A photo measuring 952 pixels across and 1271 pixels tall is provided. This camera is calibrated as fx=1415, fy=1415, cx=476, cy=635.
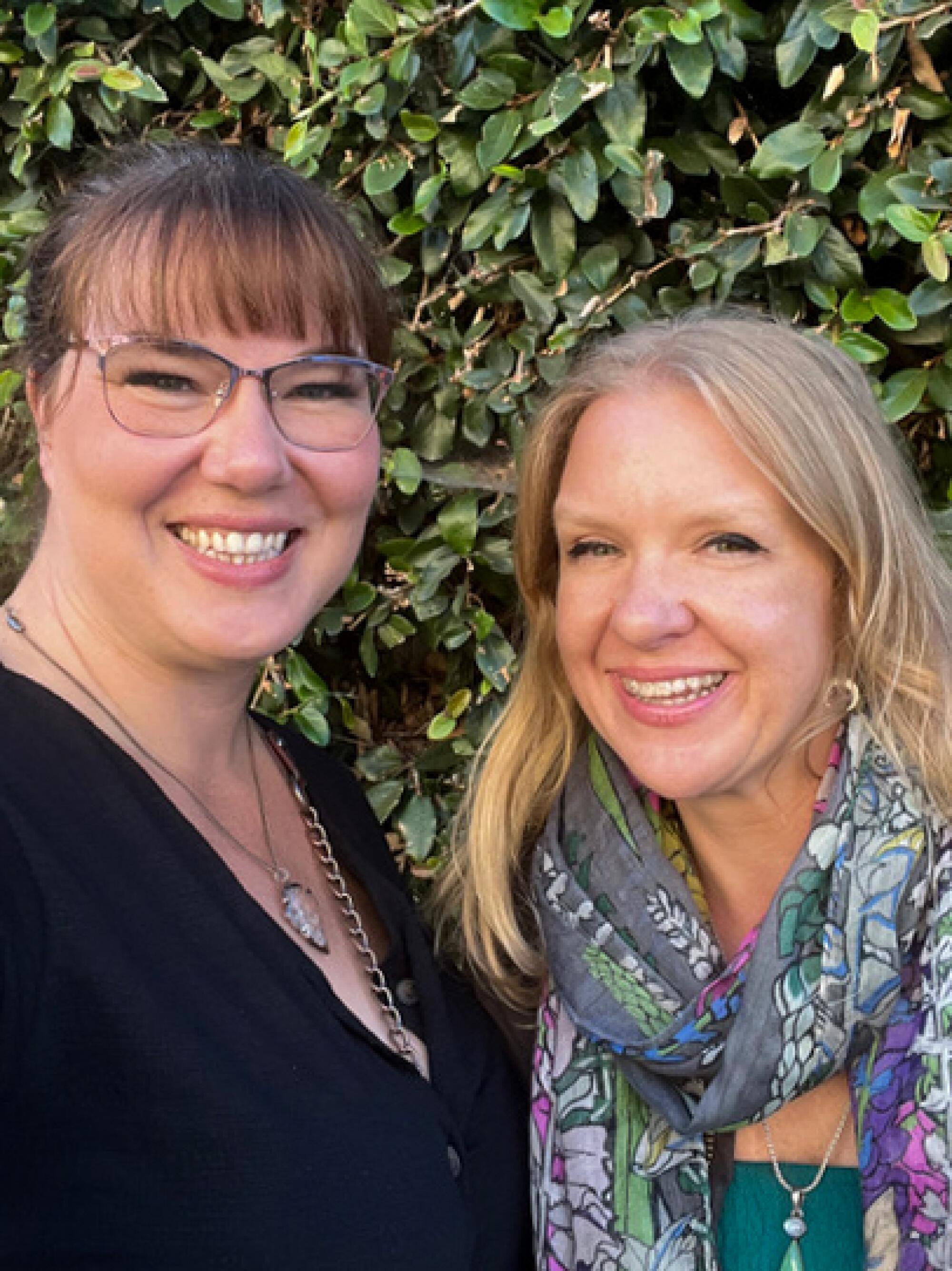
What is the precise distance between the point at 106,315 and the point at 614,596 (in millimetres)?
810

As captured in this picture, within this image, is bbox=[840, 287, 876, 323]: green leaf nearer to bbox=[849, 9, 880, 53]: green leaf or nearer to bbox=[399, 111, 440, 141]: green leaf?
bbox=[849, 9, 880, 53]: green leaf

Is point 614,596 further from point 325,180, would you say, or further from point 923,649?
point 325,180

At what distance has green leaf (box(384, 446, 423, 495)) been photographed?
2.68 meters

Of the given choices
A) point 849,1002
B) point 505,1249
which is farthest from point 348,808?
point 849,1002

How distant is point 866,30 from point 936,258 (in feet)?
1.18

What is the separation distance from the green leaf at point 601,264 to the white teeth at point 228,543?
3.01 feet

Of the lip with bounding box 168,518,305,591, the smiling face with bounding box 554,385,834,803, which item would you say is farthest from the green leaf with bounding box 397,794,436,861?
the lip with bounding box 168,518,305,591

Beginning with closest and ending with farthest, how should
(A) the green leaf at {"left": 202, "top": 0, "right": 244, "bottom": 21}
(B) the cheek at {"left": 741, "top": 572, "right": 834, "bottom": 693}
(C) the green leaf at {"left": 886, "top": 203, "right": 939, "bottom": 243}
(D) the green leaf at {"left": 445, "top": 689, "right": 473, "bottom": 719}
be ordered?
(B) the cheek at {"left": 741, "top": 572, "right": 834, "bottom": 693} < (C) the green leaf at {"left": 886, "top": 203, "right": 939, "bottom": 243} < (A) the green leaf at {"left": 202, "top": 0, "right": 244, "bottom": 21} < (D) the green leaf at {"left": 445, "top": 689, "right": 473, "bottom": 719}

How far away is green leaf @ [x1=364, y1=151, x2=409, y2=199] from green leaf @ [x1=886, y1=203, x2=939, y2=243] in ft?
2.88

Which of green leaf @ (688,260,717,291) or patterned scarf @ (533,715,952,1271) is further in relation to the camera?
green leaf @ (688,260,717,291)

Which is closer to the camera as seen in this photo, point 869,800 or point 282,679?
point 869,800

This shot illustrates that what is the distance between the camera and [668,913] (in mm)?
2193

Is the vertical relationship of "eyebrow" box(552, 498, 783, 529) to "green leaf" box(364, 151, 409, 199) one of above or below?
below

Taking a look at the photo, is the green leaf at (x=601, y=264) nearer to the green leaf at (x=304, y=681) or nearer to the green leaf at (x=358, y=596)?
the green leaf at (x=358, y=596)
